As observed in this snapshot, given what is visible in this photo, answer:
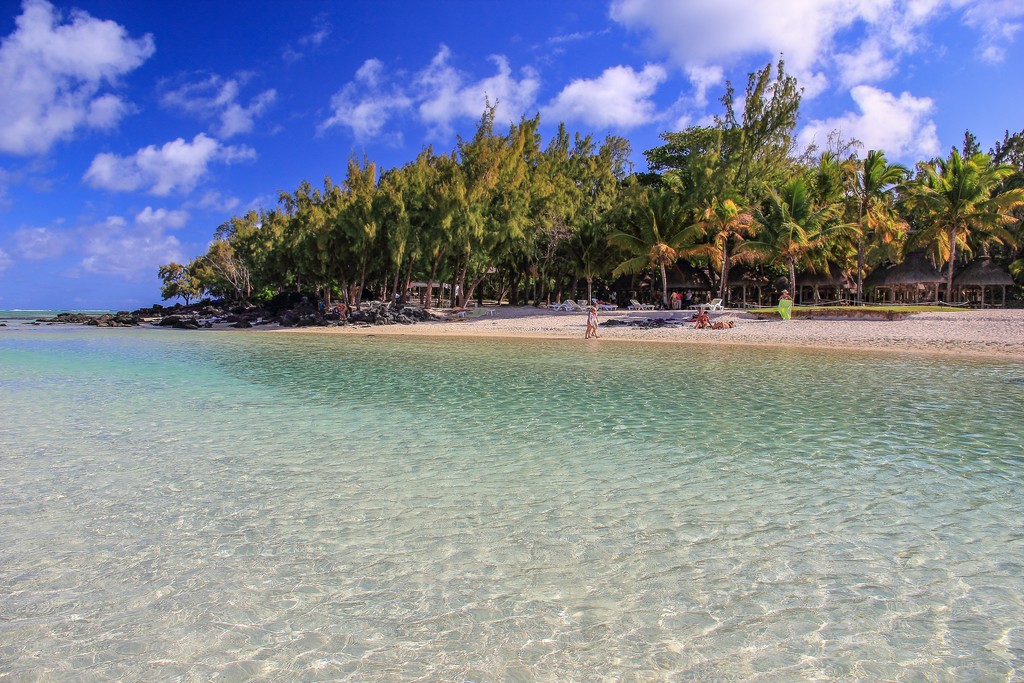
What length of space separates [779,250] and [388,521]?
107ft

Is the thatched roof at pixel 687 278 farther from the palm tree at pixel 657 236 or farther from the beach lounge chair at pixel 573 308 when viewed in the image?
the beach lounge chair at pixel 573 308

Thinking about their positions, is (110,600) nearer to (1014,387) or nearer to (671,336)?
(1014,387)

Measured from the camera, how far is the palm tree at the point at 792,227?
3247 cm

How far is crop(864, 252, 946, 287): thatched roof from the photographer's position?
38.3 metres

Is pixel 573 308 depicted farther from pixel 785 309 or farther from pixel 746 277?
pixel 785 309

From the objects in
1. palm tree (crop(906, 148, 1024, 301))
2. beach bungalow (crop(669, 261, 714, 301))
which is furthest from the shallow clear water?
beach bungalow (crop(669, 261, 714, 301))

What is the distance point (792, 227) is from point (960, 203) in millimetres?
8579

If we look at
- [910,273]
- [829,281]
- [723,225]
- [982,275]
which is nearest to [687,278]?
[829,281]

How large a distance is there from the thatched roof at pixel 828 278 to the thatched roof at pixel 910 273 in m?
2.06

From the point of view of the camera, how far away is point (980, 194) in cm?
3158

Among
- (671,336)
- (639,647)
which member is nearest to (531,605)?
(639,647)

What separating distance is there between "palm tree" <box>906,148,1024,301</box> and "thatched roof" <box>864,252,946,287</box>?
4.86 metres

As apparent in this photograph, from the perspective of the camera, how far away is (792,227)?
105 feet

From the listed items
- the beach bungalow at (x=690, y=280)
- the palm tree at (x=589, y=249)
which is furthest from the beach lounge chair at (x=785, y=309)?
the beach bungalow at (x=690, y=280)
